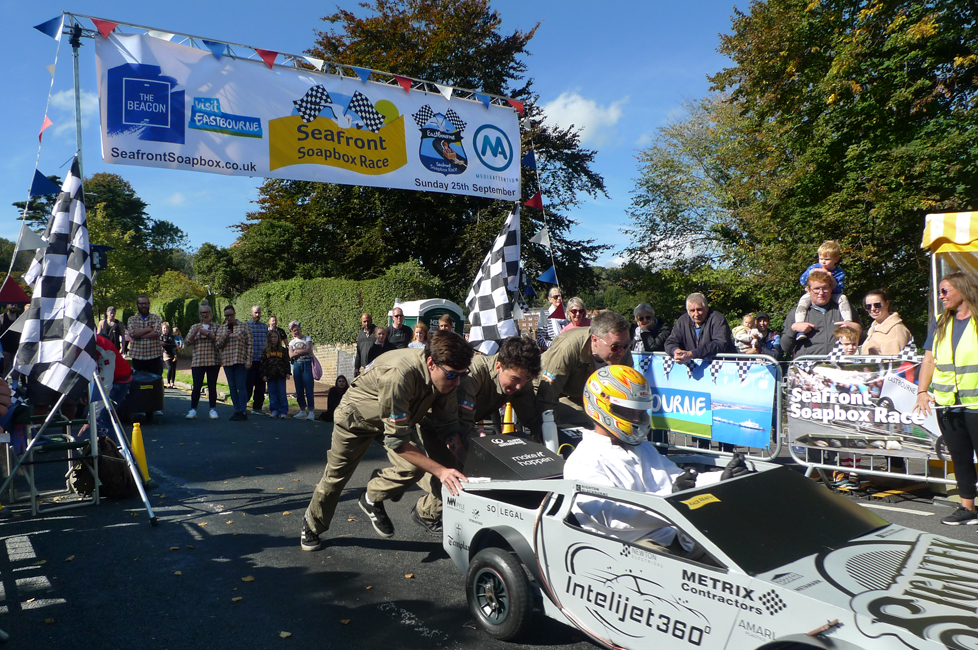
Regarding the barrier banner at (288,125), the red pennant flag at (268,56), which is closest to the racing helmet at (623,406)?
the barrier banner at (288,125)

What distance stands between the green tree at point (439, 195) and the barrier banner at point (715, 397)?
1635 centimetres

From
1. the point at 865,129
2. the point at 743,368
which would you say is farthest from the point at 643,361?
the point at 865,129

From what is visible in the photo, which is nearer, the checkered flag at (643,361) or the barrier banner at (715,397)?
the barrier banner at (715,397)

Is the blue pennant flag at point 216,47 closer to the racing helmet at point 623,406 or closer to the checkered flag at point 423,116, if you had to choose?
the checkered flag at point 423,116

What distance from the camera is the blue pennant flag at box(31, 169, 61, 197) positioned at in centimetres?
627

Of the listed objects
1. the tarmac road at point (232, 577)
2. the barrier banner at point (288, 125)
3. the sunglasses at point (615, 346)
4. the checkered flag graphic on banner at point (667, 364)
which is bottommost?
the tarmac road at point (232, 577)

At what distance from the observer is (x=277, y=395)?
1140 cm

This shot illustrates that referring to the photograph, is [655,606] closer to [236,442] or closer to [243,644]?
[243,644]

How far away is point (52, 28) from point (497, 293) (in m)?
5.85

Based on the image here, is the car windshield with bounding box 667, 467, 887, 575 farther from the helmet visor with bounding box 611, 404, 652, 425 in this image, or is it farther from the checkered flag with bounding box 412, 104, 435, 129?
the checkered flag with bounding box 412, 104, 435, 129

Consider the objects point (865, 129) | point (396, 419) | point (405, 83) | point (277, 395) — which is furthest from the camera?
point (865, 129)

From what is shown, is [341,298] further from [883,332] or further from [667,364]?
[883,332]

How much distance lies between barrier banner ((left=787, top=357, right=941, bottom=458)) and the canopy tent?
1.83 m

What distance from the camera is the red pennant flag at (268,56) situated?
8.12 m
